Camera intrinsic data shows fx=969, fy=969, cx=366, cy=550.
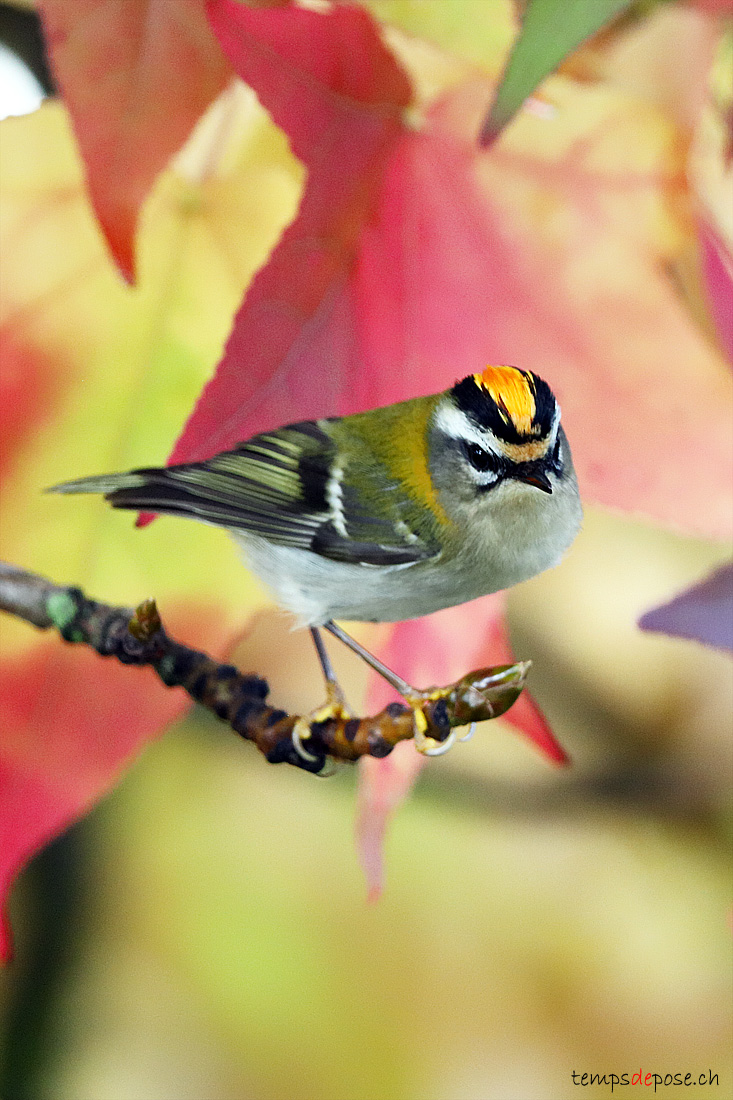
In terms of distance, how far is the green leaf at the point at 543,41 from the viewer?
377 millimetres

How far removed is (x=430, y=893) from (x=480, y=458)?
33 cm

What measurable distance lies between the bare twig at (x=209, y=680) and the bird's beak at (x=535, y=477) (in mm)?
91

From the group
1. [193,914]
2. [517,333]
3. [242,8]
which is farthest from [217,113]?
[193,914]

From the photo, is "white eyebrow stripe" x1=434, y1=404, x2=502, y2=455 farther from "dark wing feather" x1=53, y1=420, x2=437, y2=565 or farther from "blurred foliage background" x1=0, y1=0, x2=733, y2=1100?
Result: "blurred foliage background" x1=0, y1=0, x2=733, y2=1100

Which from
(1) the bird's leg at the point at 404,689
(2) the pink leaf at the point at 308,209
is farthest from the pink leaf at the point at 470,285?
(1) the bird's leg at the point at 404,689

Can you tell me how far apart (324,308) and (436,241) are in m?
0.08

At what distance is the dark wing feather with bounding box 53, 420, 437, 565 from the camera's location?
419 mm

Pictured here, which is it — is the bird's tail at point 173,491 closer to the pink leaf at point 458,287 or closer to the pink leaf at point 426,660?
the pink leaf at point 458,287

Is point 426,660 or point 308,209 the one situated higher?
point 308,209

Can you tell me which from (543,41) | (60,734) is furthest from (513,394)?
(60,734)

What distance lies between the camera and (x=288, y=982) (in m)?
0.63

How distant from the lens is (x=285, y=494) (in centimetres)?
49

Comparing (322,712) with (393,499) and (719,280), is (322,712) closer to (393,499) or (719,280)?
(393,499)

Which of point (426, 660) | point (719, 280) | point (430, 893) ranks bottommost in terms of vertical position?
point (430, 893)
